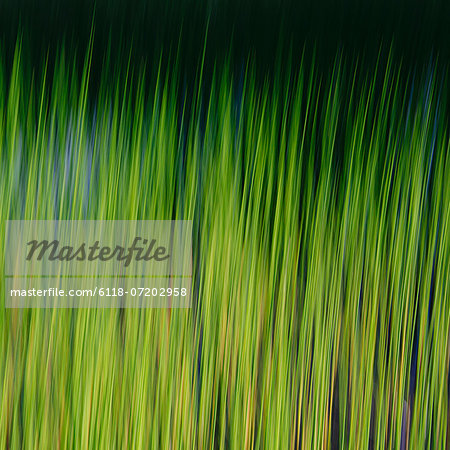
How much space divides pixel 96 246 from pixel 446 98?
1.67 ft

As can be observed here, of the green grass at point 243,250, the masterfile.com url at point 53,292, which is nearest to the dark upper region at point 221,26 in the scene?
the green grass at point 243,250

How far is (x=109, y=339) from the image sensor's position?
534 mm

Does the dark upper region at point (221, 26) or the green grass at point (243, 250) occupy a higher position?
the dark upper region at point (221, 26)

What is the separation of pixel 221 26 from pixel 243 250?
0.97 ft

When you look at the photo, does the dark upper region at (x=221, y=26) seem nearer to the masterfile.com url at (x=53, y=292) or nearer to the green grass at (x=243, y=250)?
the green grass at (x=243, y=250)

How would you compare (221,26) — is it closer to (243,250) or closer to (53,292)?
(243,250)

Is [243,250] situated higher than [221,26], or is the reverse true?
[221,26]

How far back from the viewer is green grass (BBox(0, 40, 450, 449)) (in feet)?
1.74

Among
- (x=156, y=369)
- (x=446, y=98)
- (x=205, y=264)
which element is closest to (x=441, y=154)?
(x=446, y=98)

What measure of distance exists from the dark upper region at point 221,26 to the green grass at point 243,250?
3 centimetres

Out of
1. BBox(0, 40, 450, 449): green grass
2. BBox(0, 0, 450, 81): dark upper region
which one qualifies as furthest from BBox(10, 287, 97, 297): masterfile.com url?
BBox(0, 0, 450, 81): dark upper region

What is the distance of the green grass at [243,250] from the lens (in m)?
0.53

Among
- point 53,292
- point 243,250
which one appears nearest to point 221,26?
point 243,250

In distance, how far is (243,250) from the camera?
538 mm
